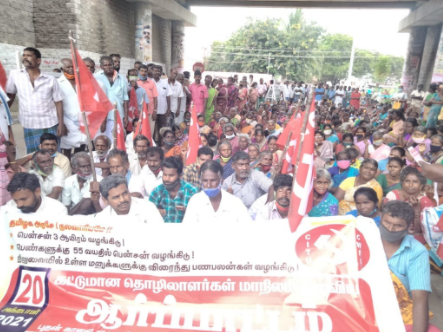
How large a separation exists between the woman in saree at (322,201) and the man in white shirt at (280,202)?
578 mm

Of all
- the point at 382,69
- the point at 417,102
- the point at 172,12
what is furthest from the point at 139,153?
the point at 382,69

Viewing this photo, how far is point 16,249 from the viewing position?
8.54 ft

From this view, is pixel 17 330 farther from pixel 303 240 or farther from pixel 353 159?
pixel 353 159

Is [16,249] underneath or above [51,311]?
above

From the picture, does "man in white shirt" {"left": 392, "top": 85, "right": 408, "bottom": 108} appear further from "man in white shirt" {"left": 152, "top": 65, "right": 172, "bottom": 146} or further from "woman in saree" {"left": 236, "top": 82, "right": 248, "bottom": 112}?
"man in white shirt" {"left": 152, "top": 65, "right": 172, "bottom": 146}

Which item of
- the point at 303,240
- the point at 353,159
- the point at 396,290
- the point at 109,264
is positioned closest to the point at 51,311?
the point at 109,264

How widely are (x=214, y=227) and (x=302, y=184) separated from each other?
74 cm

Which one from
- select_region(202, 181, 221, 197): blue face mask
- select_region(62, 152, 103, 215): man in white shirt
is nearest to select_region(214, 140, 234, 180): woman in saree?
select_region(202, 181, 221, 197): blue face mask

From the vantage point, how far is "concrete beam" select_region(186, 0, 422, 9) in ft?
53.9

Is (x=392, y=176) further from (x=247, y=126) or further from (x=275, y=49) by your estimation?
(x=275, y=49)

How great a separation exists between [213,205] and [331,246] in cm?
121

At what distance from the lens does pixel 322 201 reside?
145 inches

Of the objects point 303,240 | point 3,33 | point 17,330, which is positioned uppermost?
point 3,33

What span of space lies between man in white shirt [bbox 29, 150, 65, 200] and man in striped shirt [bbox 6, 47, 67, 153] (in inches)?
49.8
